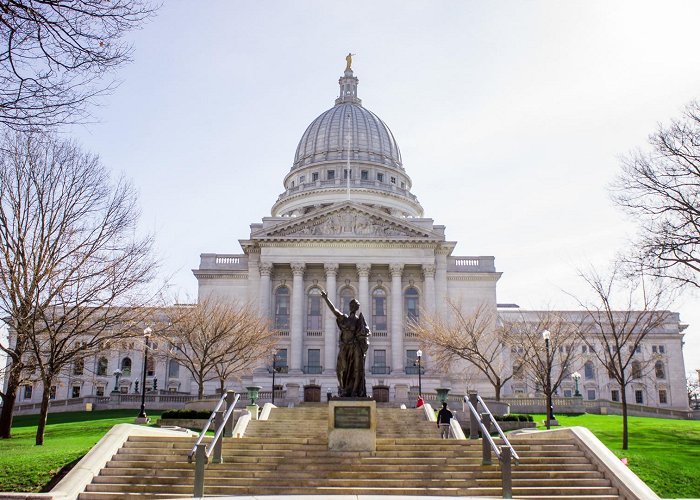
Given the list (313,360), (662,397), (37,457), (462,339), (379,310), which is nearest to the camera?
(37,457)

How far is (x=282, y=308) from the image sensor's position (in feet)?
217

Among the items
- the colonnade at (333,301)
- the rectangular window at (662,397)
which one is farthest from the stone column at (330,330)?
the rectangular window at (662,397)

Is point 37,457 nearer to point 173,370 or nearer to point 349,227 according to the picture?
point 349,227

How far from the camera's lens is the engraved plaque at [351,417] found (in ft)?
66.3

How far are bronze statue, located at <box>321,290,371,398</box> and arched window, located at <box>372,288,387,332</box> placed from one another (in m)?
44.4

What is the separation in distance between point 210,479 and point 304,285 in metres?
47.9

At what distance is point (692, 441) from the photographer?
27.9 m

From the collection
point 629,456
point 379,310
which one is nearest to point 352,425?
point 629,456

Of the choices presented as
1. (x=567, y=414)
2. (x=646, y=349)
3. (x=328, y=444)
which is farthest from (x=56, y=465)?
(x=646, y=349)

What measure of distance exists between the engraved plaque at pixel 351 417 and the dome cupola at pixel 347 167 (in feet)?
216

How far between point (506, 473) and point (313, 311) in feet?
165

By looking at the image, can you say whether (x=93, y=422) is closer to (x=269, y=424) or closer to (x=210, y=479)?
(x=269, y=424)

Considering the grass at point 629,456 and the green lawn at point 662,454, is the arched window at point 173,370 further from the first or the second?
the green lawn at point 662,454

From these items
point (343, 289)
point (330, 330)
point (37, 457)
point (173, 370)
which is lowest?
point (37, 457)
